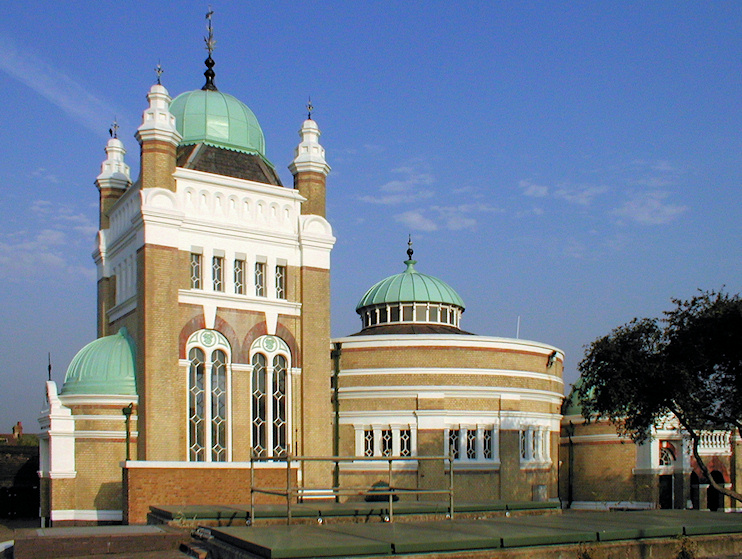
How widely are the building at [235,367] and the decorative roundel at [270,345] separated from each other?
0.16 ft

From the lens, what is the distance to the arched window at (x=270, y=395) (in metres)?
32.2

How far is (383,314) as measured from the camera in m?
44.8

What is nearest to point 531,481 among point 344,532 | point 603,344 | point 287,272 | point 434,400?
point 434,400

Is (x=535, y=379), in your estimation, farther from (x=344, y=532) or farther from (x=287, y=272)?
(x=344, y=532)

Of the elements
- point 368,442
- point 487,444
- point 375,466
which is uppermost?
point 368,442

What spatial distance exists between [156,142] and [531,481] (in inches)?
846

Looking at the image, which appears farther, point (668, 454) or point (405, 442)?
point (668, 454)

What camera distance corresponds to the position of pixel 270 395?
32594mm

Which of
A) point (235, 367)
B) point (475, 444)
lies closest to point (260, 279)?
point (235, 367)

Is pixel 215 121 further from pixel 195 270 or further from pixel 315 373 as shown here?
pixel 315 373

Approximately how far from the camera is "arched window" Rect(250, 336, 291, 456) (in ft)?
106

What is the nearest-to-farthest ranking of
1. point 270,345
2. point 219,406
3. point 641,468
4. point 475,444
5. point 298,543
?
point 298,543, point 219,406, point 270,345, point 475,444, point 641,468

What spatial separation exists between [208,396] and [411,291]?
15957mm

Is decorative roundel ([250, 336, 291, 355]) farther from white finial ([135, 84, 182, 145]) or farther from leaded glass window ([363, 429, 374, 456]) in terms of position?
white finial ([135, 84, 182, 145])
